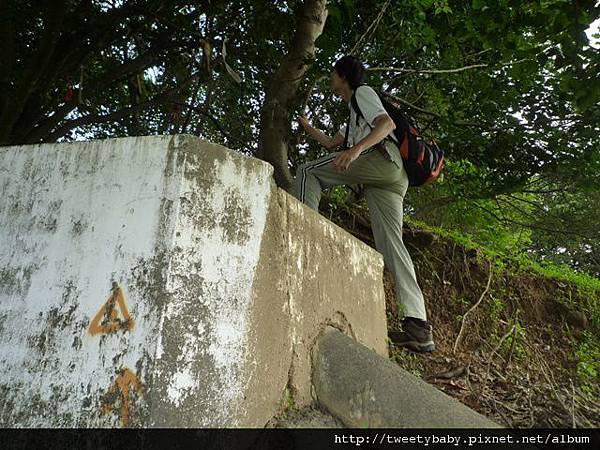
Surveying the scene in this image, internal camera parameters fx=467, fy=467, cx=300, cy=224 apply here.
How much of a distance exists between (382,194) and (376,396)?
5.01 ft

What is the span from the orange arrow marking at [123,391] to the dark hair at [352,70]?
2.32m

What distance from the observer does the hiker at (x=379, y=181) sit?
3.03 m

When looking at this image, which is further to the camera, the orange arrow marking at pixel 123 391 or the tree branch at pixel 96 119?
the tree branch at pixel 96 119

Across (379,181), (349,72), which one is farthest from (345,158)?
(349,72)

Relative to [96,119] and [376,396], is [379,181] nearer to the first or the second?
[376,396]

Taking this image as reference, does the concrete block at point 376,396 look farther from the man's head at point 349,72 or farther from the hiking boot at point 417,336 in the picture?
the man's head at point 349,72

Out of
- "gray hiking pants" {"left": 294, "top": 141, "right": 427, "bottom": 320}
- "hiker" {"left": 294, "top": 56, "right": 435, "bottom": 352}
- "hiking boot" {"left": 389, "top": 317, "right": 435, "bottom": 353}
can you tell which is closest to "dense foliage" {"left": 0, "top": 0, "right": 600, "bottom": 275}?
"hiker" {"left": 294, "top": 56, "right": 435, "bottom": 352}

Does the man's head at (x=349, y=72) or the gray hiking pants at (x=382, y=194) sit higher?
the man's head at (x=349, y=72)

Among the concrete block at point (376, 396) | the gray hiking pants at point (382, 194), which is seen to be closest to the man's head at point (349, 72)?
the gray hiking pants at point (382, 194)

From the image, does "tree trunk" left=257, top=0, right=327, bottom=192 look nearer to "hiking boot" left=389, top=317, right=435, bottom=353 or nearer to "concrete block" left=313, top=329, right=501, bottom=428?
"hiking boot" left=389, top=317, right=435, bottom=353

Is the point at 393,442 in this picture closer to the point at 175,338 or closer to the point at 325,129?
the point at 175,338

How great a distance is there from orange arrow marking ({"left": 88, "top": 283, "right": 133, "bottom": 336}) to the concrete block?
3.24 ft

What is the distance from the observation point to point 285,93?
401 cm

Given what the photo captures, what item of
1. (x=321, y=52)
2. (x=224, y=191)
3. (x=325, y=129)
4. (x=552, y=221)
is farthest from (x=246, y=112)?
(x=552, y=221)
